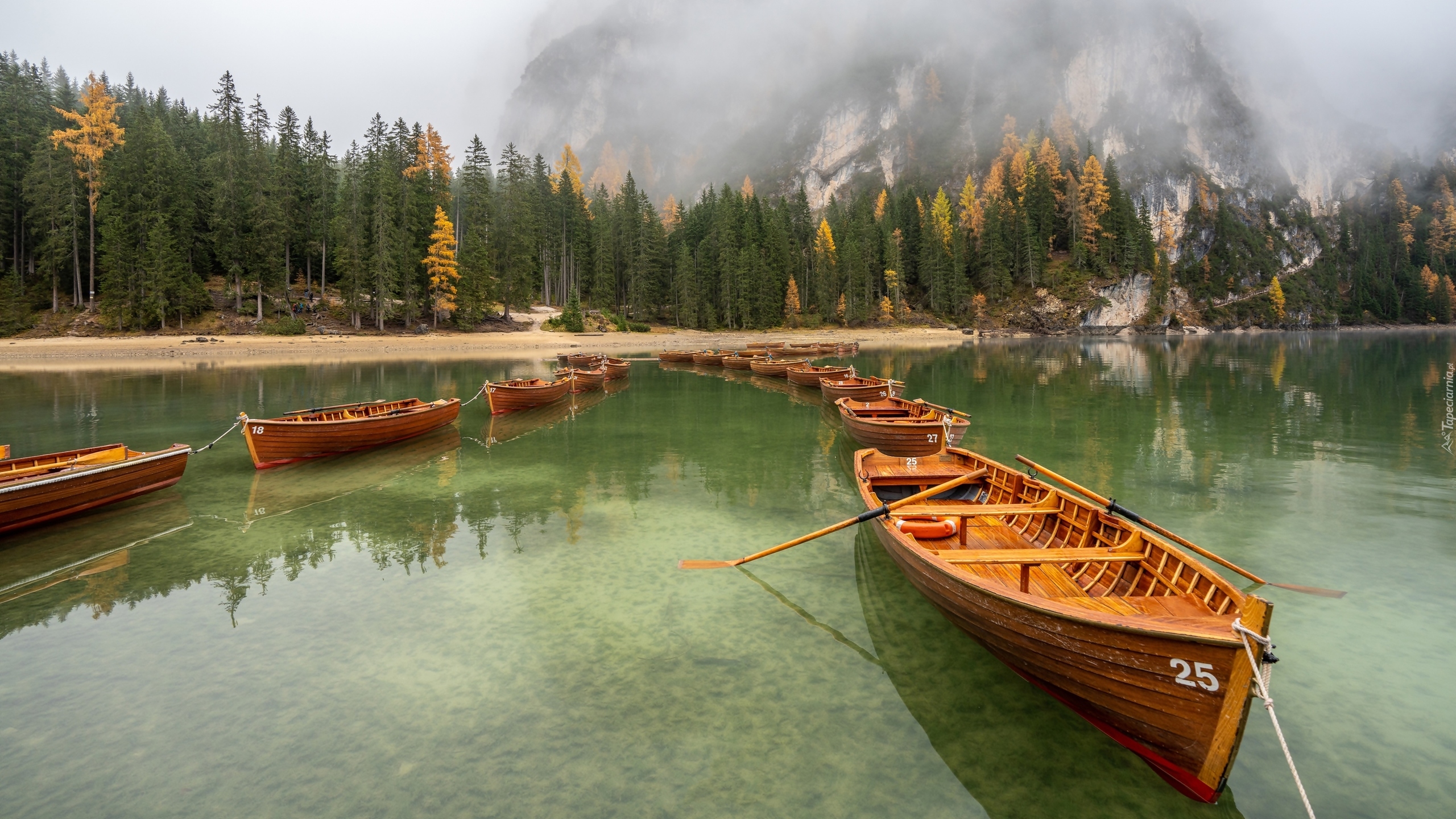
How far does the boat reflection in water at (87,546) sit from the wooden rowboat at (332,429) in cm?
273

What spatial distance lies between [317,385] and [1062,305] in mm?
104694

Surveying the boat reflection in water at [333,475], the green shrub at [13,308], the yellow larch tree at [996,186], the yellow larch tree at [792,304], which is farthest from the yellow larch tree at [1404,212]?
the green shrub at [13,308]

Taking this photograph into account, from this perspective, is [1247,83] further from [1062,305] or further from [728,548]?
[728,548]

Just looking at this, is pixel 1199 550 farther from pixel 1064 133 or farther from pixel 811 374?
pixel 1064 133

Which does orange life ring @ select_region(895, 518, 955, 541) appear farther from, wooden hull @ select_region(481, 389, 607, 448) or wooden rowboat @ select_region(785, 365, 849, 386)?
wooden rowboat @ select_region(785, 365, 849, 386)

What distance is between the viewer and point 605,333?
73188mm

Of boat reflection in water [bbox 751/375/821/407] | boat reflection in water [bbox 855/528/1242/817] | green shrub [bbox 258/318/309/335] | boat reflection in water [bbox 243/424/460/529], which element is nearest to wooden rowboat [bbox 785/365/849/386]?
boat reflection in water [bbox 751/375/821/407]

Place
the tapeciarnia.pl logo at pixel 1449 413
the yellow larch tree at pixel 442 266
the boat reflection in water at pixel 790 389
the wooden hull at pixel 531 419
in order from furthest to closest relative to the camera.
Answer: the yellow larch tree at pixel 442 266 → the boat reflection in water at pixel 790 389 → the wooden hull at pixel 531 419 → the tapeciarnia.pl logo at pixel 1449 413

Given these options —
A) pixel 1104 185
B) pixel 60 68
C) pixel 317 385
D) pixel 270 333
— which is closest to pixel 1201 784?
pixel 317 385

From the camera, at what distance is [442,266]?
6234cm

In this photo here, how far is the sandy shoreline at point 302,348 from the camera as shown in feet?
149

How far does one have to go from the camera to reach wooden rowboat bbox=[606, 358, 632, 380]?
39.4 m

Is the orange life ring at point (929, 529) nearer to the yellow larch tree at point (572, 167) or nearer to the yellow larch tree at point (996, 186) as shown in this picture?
the yellow larch tree at point (572, 167)

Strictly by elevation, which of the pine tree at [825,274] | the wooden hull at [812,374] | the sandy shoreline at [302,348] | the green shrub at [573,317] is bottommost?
the wooden hull at [812,374]
